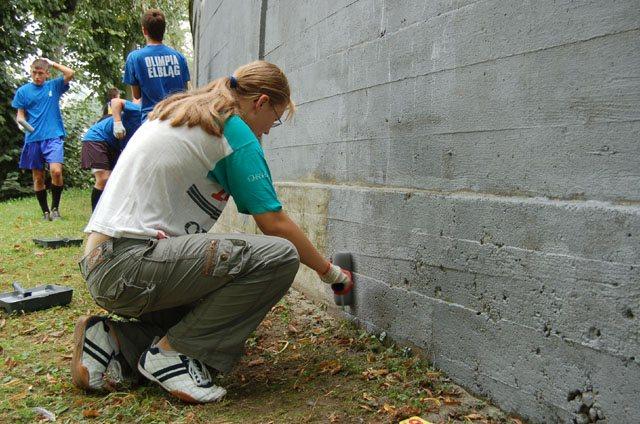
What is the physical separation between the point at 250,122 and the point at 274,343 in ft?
4.12

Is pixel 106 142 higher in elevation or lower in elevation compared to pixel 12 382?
higher

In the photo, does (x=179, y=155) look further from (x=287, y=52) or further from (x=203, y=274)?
(x=287, y=52)

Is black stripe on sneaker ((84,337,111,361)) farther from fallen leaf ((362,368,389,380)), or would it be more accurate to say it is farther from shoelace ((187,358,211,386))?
fallen leaf ((362,368,389,380))

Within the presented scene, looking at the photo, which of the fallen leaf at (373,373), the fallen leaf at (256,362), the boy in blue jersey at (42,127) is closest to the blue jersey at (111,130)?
the boy in blue jersey at (42,127)

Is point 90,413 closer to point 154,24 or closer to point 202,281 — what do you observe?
point 202,281

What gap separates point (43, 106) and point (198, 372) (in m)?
6.95

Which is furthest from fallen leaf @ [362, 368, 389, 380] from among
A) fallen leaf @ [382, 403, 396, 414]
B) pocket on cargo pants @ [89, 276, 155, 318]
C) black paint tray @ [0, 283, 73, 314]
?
black paint tray @ [0, 283, 73, 314]

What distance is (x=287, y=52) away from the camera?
4.26 meters

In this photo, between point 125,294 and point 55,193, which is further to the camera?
point 55,193

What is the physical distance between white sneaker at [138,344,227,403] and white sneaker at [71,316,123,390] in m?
0.19

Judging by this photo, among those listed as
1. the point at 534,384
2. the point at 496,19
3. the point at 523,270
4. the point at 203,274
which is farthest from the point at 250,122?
the point at 534,384

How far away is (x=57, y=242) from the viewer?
5.99m

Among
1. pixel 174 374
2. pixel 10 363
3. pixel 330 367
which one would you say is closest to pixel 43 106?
pixel 10 363

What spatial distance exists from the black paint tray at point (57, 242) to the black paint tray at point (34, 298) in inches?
77.2
